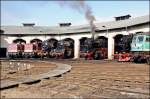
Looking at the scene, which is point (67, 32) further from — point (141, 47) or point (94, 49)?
point (141, 47)

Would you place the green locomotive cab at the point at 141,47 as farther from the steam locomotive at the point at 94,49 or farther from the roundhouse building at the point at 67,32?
the roundhouse building at the point at 67,32

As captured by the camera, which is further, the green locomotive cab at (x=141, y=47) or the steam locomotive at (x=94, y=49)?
the steam locomotive at (x=94, y=49)

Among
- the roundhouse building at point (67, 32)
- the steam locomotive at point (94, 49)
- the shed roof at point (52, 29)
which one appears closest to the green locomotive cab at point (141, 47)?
the steam locomotive at point (94, 49)

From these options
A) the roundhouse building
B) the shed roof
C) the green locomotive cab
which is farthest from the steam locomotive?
the shed roof

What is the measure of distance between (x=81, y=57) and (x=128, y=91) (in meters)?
34.1

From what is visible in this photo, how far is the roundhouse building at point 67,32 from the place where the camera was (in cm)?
5272

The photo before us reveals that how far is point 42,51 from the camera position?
5119 cm

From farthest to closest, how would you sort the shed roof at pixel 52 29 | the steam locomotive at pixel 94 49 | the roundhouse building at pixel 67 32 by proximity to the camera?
the shed roof at pixel 52 29
the roundhouse building at pixel 67 32
the steam locomotive at pixel 94 49

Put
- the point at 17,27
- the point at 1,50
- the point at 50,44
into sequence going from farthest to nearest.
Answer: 1. the point at 17,27
2. the point at 1,50
3. the point at 50,44

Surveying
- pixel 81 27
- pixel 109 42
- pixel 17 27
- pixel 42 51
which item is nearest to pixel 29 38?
pixel 17 27

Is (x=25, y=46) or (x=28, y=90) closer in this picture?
(x=28, y=90)

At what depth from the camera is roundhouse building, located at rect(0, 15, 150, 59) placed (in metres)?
52.7

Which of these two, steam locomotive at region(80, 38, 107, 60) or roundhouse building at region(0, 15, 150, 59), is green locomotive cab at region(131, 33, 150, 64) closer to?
steam locomotive at region(80, 38, 107, 60)

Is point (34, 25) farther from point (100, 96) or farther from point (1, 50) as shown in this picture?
point (100, 96)
